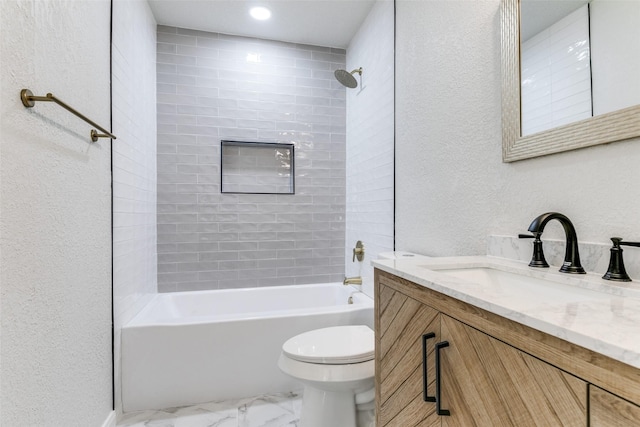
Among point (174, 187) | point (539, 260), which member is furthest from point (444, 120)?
point (174, 187)

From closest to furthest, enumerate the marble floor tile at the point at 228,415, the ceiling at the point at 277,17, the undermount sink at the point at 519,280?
the undermount sink at the point at 519,280 → the marble floor tile at the point at 228,415 → the ceiling at the point at 277,17

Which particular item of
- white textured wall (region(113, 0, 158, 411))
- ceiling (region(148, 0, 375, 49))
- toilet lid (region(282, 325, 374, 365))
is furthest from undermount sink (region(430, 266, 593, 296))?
ceiling (region(148, 0, 375, 49))

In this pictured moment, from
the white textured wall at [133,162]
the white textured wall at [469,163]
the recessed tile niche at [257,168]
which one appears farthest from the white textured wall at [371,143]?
the white textured wall at [133,162]

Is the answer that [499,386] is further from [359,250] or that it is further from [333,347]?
[359,250]

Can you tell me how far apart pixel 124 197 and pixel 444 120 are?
5.88ft

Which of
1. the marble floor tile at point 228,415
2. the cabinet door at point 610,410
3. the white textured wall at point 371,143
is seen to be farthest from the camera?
the white textured wall at point 371,143

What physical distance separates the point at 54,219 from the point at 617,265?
5.63 feet

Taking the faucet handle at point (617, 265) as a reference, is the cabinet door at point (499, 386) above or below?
below

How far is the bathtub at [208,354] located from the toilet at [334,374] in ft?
1.45

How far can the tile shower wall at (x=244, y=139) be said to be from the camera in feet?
8.76

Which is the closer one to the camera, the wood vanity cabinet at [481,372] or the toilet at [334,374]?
the wood vanity cabinet at [481,372]

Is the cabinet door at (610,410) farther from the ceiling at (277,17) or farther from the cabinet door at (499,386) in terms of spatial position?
the ceiling at (277,17)

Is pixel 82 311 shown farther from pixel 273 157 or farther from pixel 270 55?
pixel 270 55

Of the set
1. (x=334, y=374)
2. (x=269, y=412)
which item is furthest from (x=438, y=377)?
(x=269, y=412)
